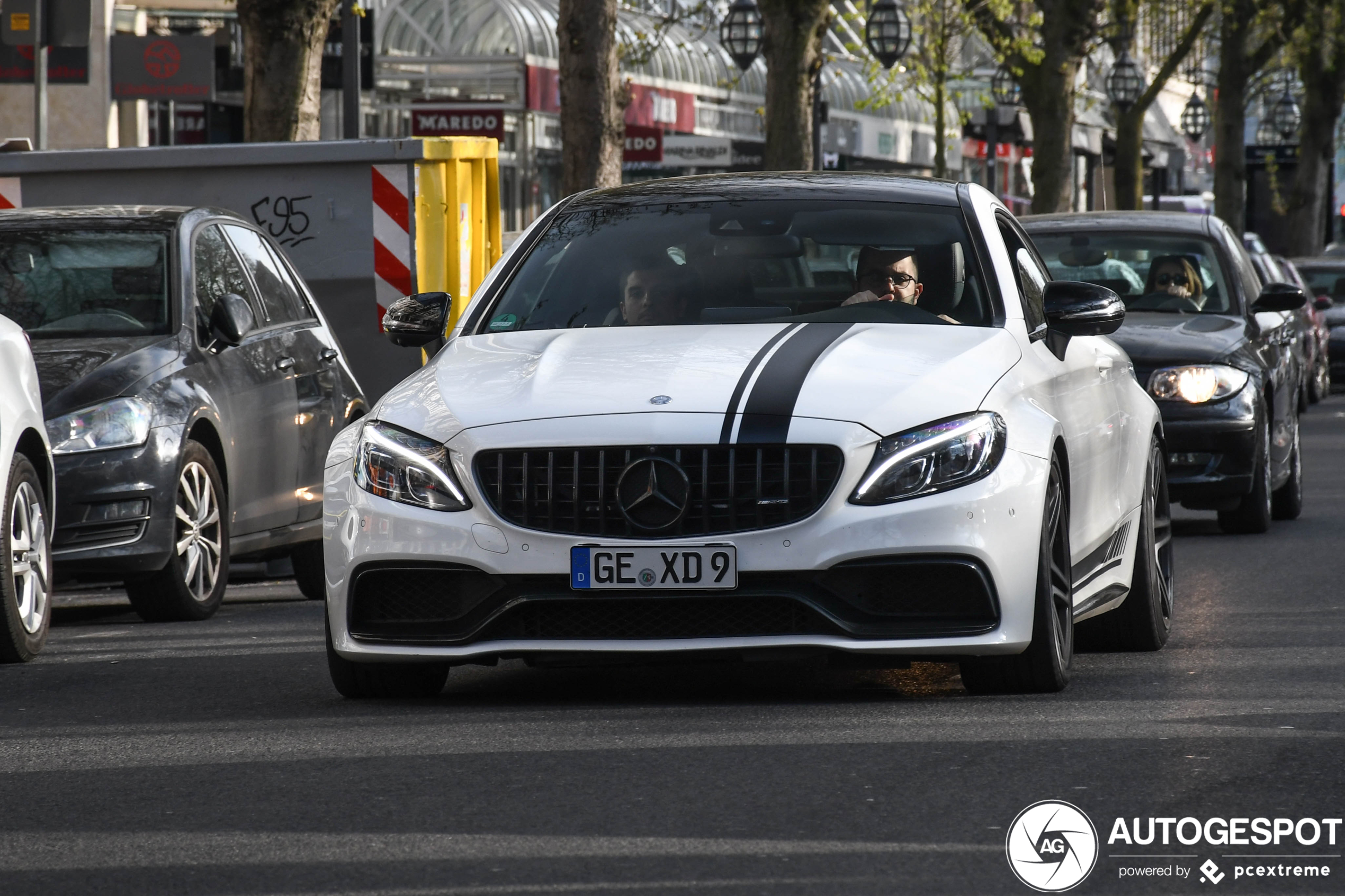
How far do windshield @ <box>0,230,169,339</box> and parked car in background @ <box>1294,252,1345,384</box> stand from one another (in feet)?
77.4

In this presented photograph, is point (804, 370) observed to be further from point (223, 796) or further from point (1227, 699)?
point (223, 796)

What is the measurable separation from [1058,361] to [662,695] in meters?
1.61

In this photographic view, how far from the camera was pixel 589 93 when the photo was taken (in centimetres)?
2100

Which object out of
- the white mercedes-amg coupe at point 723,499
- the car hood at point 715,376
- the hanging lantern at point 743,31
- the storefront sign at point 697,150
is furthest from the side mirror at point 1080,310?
the storefront sign at point 697,150

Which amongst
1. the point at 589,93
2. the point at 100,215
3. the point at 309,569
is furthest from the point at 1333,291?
the point at 100,215

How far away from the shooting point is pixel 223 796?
19.2 ft

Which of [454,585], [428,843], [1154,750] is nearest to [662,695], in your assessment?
[454,585]

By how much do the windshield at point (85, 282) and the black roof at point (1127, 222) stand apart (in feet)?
16.5

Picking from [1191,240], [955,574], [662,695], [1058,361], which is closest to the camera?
[955,574]

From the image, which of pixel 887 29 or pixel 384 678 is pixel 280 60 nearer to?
pixel 384 678

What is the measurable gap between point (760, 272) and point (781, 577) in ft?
4.78

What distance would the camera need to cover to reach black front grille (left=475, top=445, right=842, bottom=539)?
6.75 metres

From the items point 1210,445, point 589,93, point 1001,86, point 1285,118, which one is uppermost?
point 1285,118

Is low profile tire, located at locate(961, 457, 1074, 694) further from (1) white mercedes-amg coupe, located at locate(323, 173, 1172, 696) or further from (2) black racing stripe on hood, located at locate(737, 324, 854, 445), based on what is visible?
(2) black racing stripe on hood, located at locate(737, 324, 854, 445)
